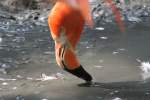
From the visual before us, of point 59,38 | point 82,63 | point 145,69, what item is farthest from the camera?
point 82,63

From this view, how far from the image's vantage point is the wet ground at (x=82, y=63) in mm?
3250

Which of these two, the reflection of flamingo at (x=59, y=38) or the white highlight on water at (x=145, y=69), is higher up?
the reflection of flamingo at (x=59, y=38)

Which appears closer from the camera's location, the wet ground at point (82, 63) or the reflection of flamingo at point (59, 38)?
the reflection of flamingo at point (59, 38)

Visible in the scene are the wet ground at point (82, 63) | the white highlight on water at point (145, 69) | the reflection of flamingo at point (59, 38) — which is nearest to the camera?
the reflection of flamingo at point (59, 38)

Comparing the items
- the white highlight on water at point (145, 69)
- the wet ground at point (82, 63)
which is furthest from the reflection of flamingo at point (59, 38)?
the white highlight on water at point (145, 69)

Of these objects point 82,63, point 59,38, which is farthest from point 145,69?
point 59,38

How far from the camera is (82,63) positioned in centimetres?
396

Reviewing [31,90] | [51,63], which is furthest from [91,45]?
[31,90]

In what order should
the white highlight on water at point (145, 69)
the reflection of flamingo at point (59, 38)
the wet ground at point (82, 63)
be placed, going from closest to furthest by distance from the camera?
the reflection of flamingo at point (59, 38)
the wet ground at point (82, 63)
the white highlight on water at point (145, 69)

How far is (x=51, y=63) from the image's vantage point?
13.0ft

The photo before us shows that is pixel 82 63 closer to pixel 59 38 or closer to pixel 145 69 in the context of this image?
pixel 145 69

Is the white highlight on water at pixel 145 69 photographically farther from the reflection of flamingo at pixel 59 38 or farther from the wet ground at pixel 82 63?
the reflection of flamingo at pixel 59 38

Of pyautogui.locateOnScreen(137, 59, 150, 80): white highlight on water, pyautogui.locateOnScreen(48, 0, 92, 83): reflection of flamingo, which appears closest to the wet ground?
pyautogui.locateOnScreen(137, 59, 150, 80): white highlight on water

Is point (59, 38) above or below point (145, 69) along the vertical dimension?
above
